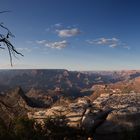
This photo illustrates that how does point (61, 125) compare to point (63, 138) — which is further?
point (61, 125)

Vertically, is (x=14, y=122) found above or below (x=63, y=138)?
above

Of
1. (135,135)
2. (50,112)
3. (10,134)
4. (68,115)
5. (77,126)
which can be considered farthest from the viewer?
(50,112)

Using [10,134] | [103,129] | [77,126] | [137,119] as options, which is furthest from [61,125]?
[137,119]

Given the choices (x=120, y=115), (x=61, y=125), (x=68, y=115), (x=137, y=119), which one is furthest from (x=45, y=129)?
(x=137, y=119)

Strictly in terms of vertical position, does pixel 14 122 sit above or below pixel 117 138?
above

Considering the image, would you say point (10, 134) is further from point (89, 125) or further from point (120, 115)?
point (120, 115)

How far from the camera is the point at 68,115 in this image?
82.6 ft

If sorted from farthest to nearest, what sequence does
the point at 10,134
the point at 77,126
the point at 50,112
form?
the point at 50,112 < the point at 77,126 < the point at 10,134

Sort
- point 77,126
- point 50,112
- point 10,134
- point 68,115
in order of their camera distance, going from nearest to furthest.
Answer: point 10,134 < point 77,126 < point 68,115 < point 50,112

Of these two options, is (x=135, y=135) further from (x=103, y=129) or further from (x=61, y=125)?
(x=61, y=125)

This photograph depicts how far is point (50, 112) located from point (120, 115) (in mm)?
7325

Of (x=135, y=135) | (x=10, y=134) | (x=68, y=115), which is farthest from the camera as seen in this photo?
(x=68, y=115)

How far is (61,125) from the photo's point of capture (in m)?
23.1

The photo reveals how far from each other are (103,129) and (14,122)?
7996 mm
